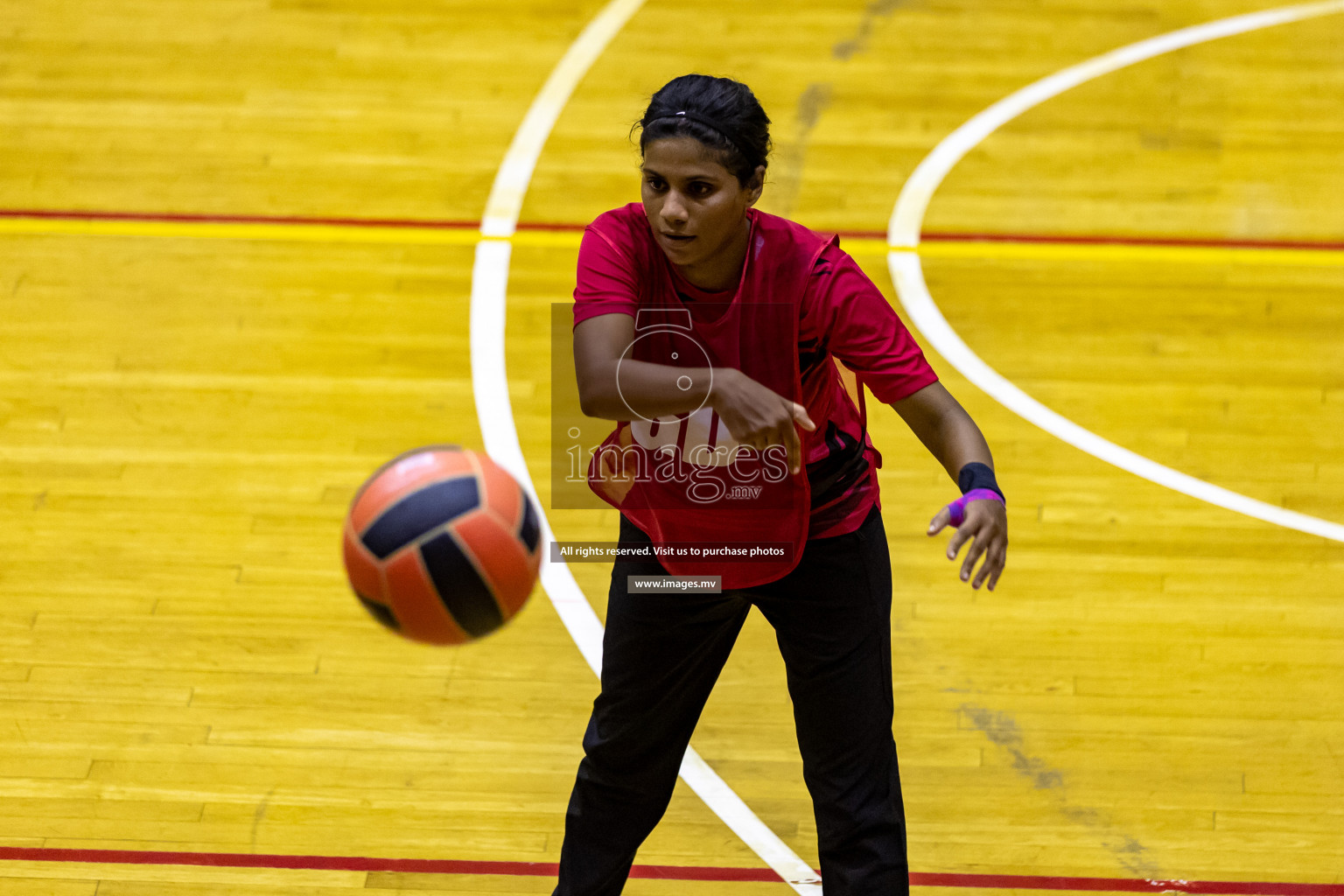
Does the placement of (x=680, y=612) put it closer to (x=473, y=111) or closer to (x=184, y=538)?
(x=184, y=538)

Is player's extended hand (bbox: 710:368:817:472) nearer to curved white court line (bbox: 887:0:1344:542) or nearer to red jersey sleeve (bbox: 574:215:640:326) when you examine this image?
red jersey sleeve (bbox: 574:215:640:326)

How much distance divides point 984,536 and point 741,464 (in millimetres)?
550

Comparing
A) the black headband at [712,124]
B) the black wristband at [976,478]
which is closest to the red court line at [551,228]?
the black headband at [712,124]

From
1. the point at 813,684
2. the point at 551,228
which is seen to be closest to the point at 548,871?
the point at 813,684

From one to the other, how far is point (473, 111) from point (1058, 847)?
14.1 ft

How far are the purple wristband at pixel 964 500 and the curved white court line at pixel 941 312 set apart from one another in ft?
8.20

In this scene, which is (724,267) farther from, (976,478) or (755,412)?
(976,478)

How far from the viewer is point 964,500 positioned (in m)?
2.42

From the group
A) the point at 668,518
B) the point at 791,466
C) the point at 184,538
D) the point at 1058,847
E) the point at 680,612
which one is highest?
the point at 791,466

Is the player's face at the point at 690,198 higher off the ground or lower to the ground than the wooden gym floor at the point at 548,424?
higher

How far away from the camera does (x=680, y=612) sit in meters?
2.78

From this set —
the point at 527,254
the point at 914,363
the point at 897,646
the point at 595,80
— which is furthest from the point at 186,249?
the point at 914,363

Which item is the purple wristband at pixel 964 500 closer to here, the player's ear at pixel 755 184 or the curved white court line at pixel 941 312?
the player's ear at pixel 755 184

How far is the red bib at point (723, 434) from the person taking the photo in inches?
102
